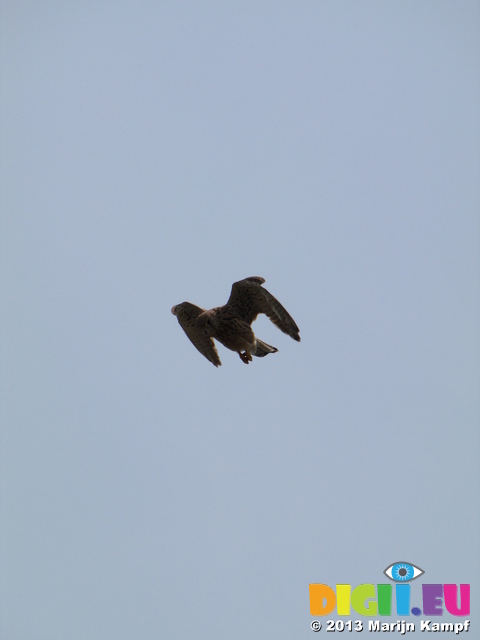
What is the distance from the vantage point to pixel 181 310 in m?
21.5

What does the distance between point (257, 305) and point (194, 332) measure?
2.32 m

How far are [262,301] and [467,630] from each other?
7.82 meters

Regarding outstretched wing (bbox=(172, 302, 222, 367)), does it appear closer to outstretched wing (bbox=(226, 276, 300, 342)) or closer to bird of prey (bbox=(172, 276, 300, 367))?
bird of prey (bbox=(172, 276, 300, 367))

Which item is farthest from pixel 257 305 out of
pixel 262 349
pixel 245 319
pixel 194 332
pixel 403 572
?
pixel 403 572

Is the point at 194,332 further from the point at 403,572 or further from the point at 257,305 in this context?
the point at 403,572

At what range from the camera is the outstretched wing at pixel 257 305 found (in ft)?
64.4

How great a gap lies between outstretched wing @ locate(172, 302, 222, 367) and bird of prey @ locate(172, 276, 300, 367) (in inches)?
27.4

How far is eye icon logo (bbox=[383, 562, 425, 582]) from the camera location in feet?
70.2

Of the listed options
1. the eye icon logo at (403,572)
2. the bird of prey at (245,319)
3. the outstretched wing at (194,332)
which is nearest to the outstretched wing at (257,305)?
the bird of prey at (245,319)

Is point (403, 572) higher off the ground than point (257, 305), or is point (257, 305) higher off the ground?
point (257, 305)

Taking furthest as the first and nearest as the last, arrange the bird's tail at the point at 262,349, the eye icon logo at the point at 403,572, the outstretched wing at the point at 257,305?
the eye icon logo at the point at 403,572 < the bird's tail at the point at 262,349 < the outstretched wing at the point at 257,305

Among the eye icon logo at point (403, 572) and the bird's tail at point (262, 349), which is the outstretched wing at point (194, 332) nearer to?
the bird's tail at point (262, 349)

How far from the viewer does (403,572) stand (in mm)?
21562

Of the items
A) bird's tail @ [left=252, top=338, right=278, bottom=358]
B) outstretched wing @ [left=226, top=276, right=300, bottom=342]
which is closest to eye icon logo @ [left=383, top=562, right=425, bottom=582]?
bird's tail @ [left=252, top=338, right=278, bottom=358]
